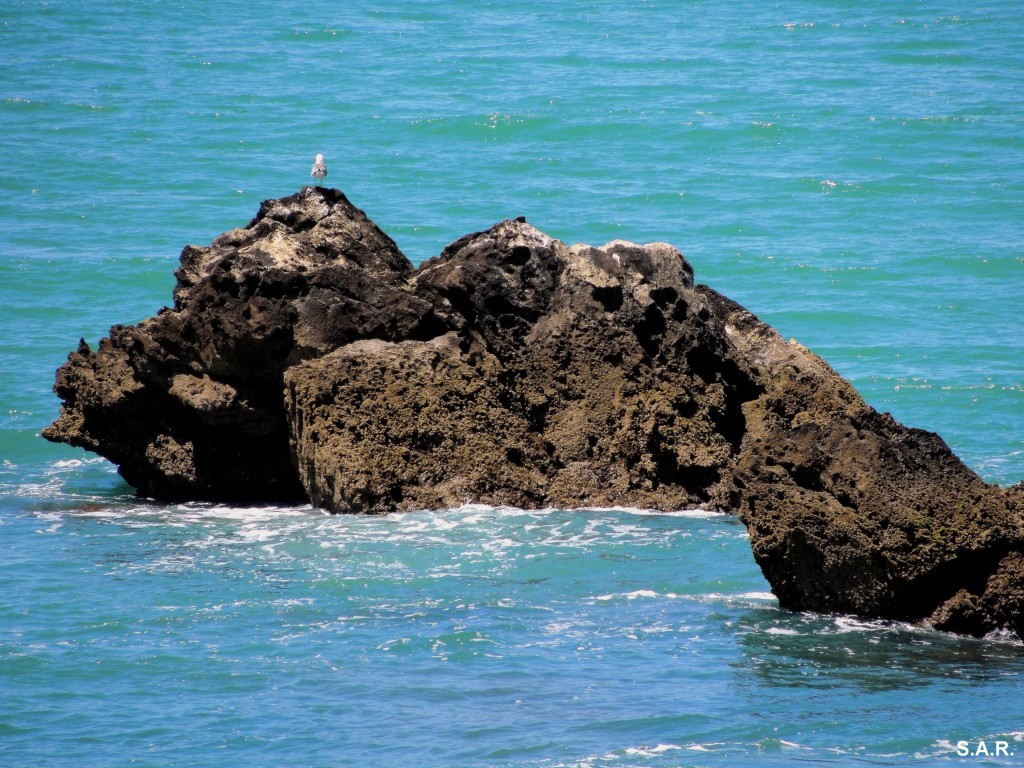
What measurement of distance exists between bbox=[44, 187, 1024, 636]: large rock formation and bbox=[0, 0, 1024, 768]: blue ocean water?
1.43ft

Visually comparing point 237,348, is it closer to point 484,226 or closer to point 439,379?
point 439,379

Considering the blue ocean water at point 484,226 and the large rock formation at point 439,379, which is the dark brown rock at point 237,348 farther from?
the blue ocean water at point 484,226

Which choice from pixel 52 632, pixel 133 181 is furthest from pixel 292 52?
pixel 52 632

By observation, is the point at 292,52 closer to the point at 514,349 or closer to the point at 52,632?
the point at 514,349

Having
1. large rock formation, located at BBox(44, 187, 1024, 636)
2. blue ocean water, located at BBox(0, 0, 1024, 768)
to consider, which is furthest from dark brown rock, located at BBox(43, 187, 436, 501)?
blue ocean water, located at BBox(0, 0, 1024, 768)

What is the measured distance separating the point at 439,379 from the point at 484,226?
15.0 meters

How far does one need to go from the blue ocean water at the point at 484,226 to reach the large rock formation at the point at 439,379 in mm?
436

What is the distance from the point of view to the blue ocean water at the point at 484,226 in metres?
8.14

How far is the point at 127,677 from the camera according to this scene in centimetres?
880

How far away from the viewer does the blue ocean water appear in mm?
8141

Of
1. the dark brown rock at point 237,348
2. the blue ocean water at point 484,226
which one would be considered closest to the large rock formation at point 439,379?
the dark brown rock at point 237,348

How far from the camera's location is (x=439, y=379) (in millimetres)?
12117

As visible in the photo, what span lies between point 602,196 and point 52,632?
823 inches

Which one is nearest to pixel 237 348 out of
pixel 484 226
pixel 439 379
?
pixel 439 379
